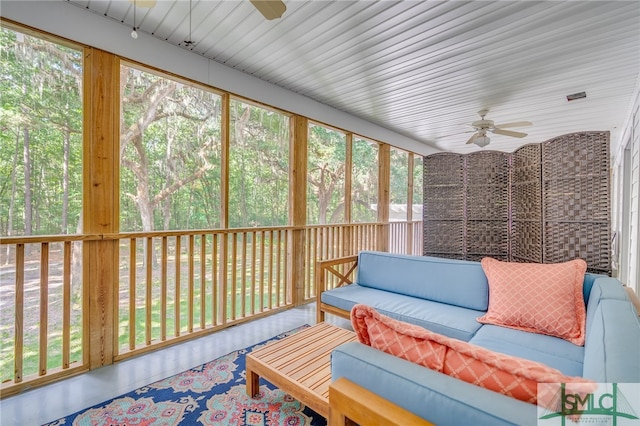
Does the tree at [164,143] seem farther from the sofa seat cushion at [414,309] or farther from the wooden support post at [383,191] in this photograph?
the wooden support post at [383,191]

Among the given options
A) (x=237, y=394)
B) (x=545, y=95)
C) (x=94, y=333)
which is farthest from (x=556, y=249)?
(x=94, y=333)

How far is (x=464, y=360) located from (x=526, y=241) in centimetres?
267

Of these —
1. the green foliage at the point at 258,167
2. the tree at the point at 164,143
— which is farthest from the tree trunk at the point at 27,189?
the green foliage at the point at 258,167

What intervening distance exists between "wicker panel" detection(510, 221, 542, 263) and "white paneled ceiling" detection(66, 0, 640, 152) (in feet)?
5.27

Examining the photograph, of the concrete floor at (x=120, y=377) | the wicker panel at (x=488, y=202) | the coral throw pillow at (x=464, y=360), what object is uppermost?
the wicker panel at (x=488, y=202)

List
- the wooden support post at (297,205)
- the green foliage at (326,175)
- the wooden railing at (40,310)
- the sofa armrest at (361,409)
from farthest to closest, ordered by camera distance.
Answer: the green foliage at (326,175)
the wooden support post at (297,205)
the wooden railing at (40,310)
the sofa armrest at (361,409)

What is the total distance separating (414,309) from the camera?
2.44 metres

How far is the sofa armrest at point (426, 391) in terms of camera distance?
0.74 metres

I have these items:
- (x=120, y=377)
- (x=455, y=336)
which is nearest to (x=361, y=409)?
(x=455, y=336)

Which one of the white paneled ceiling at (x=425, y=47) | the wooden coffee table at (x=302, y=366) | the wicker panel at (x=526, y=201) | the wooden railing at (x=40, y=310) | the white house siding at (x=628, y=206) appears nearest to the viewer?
the wooden coffee table at (x=302, y=366)

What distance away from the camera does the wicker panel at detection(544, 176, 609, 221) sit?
2.47 m

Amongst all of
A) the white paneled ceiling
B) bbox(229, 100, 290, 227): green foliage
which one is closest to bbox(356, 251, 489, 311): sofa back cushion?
bbox(229, 100, 290, 227): green foliage

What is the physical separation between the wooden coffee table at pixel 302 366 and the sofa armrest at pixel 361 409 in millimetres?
479

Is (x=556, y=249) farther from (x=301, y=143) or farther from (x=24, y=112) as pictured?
(x=24, y=112)
